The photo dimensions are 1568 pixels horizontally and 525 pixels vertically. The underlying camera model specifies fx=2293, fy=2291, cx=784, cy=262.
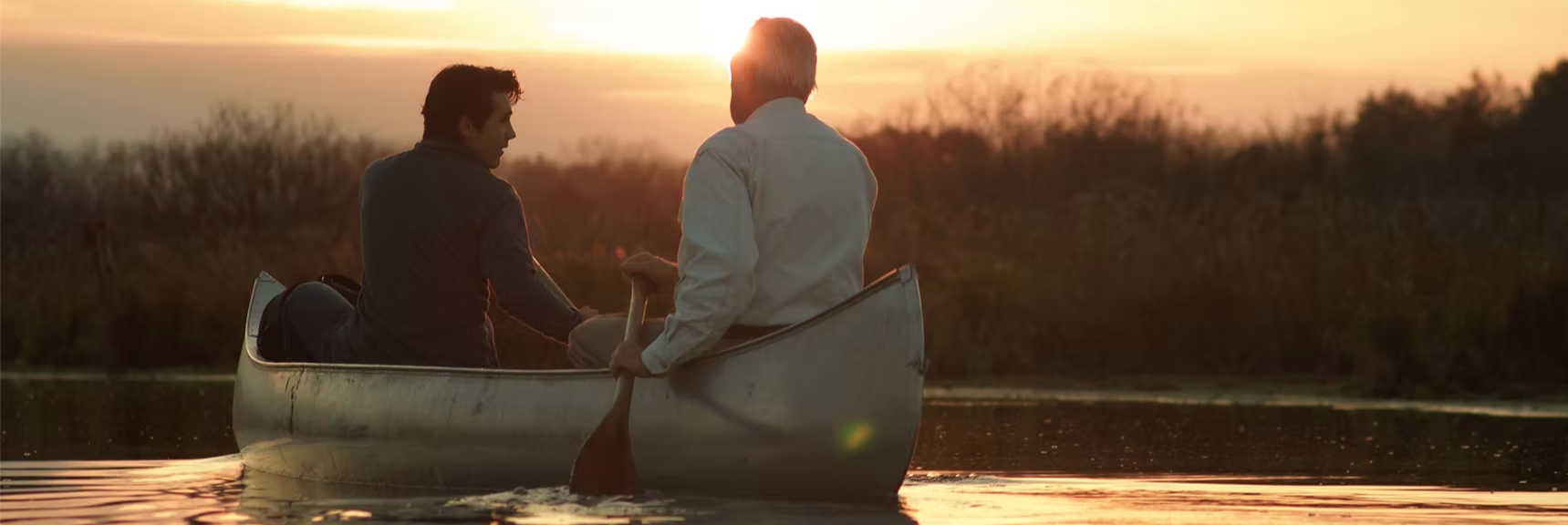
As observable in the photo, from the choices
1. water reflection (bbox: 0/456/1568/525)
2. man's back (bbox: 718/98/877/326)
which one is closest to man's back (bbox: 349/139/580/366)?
water reflection (bbox: 0/456/1568/525)

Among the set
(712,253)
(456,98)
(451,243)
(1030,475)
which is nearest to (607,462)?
(712,253)

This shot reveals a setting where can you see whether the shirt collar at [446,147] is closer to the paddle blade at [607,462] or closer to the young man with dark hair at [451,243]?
the young man with dark hair at [451,243]

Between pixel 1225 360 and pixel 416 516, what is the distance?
31.5 ft

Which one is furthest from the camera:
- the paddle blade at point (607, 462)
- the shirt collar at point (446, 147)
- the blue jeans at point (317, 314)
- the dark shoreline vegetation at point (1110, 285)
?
the dark shoreline vegetation at point (1110, 285)

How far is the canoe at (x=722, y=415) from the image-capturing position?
20.5 feet

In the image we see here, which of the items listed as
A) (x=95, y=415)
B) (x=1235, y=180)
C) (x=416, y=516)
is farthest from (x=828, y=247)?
(x=1235, y=180)

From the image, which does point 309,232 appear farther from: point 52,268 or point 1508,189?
point 1508,189

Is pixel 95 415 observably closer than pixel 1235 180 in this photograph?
Yes

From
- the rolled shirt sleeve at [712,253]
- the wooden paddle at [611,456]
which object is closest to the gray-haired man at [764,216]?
the rolled shirt sleeve at [712,253]

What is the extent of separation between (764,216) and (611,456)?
81 cm

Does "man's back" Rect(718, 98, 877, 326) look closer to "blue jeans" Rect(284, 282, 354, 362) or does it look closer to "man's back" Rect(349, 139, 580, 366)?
"man's back" Rect(349, 139, 580, 366)

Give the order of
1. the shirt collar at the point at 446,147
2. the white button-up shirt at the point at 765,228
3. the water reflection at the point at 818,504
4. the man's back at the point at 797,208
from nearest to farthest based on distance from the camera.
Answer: the water reflection at the point at 818,504 < the white button-up shirt at the point at 765,228 < the man's back at the point at 797,208 < the shirt collar at the point at 446,147

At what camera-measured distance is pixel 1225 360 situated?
14.9m

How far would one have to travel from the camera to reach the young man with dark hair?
7066 mm
